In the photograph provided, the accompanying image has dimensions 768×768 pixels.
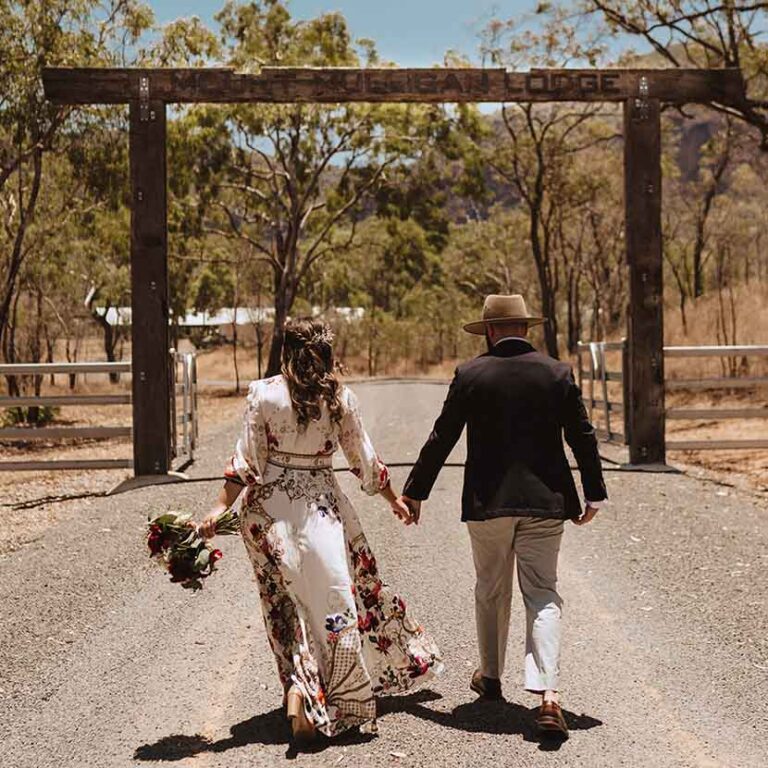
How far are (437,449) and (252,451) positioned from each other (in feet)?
2.86

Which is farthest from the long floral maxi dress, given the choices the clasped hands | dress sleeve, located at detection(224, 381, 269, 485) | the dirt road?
the dirt road

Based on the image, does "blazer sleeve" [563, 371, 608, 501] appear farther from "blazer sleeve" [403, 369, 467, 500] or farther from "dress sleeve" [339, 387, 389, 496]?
"dress sleeve" [339, 387, 389, 496]

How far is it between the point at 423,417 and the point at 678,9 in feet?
30.2

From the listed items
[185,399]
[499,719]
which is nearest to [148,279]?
[185,399]

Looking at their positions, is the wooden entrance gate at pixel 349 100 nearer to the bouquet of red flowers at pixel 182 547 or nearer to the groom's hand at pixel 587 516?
the bouquet of red flowers at pixel 182 547

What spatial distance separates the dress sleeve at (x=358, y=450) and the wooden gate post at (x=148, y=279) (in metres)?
8.91

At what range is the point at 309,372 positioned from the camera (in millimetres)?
4793

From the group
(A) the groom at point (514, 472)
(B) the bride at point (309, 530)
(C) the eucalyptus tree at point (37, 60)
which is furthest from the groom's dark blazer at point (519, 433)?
(C) the eucalyptus tree at point (37, 60)

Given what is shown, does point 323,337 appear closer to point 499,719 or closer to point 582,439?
point 582,439

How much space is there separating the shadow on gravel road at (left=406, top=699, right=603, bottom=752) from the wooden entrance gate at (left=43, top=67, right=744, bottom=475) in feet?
29.6

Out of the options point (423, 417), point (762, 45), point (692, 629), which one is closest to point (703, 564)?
point (692, 629)

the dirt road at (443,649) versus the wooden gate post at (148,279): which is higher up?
the wooden gate post at (148,279)

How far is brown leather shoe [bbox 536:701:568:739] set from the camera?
178 inches

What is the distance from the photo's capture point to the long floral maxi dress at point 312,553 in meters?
4.68
